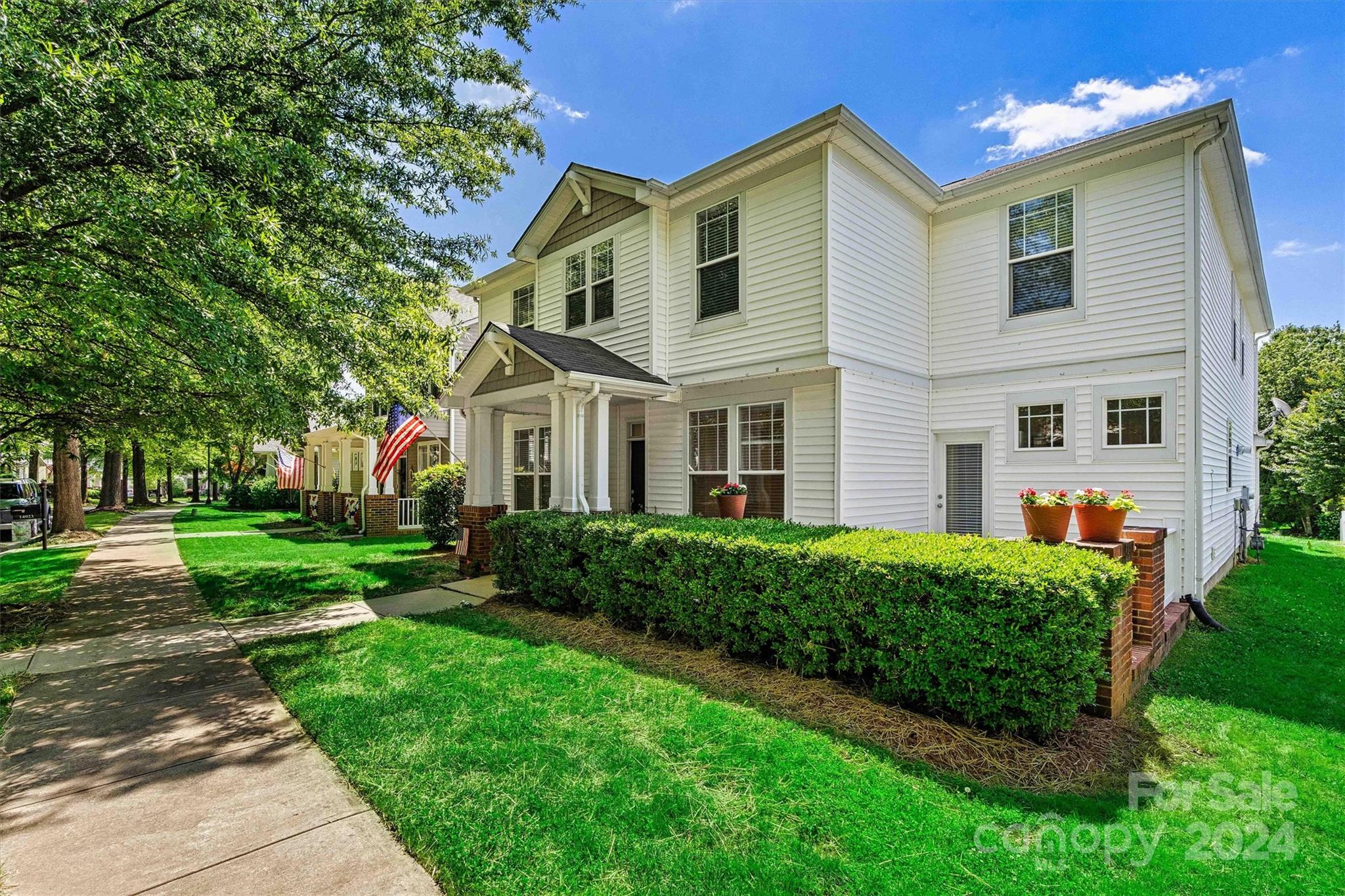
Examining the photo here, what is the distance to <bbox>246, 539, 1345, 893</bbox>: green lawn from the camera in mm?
2439

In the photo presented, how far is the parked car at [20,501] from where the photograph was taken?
16.9 metres

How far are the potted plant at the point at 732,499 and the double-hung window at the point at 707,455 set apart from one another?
0.78m

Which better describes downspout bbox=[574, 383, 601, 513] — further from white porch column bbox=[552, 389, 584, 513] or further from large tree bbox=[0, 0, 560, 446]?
large tree bbox=[0, 0, 560, 446]

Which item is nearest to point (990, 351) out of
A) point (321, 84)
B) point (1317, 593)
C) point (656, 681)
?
point (1317, 593)

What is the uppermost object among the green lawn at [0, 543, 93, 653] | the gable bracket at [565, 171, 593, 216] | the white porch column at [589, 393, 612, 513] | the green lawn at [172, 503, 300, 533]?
the gable bracket at [565, 171, 593, 216]

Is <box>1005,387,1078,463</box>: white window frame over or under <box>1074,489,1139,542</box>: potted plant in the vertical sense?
over

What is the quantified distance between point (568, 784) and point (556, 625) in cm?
326

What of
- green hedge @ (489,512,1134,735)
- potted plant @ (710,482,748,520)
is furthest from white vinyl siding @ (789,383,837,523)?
green hedge @ (489,512,1134,735)

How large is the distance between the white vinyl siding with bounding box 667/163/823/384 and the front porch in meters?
0.93

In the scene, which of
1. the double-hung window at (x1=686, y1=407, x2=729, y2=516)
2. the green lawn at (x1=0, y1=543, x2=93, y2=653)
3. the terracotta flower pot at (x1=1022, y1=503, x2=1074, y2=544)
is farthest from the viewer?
the double-hung window at (x1=686, y1=407, x2=729, y2=516)

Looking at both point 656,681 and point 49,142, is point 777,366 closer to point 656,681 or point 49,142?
point 656,681

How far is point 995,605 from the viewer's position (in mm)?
3551

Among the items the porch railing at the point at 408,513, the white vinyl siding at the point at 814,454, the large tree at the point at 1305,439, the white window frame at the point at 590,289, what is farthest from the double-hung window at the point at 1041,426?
the porch railing at the point at 408,513

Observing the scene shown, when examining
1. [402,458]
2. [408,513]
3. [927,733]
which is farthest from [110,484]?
[927,733]
